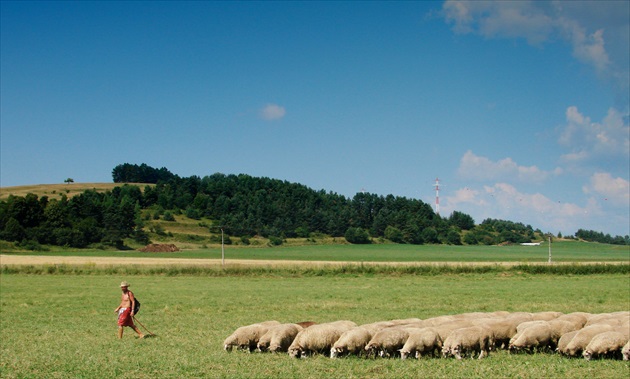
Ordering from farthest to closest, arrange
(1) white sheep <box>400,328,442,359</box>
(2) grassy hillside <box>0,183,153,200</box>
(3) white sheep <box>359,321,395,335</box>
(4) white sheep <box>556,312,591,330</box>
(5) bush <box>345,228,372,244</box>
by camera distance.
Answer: (2) grassy hillside <box>0,183,153,200</box>
(5) bush <box>345,228,372,244</box>
(4) white sheep <box>556,312,591,330</box>
(3) white sheep <box>359,321,395,335</box>
(1) white sheep <box>400,328,442,359</box>

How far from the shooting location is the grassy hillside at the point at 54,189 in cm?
15962

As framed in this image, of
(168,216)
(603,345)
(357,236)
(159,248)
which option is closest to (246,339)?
(603,345)

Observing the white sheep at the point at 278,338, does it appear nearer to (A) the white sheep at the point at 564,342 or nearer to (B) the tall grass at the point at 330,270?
(A) the white sheep at the point at 564,342

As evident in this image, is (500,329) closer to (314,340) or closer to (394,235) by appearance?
(314,340)

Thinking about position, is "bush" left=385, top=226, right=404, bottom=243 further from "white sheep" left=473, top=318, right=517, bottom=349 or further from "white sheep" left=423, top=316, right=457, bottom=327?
"white sheep" left=473, top=318, right=517, bottom=349

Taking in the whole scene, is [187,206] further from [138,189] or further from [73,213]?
[73,213]

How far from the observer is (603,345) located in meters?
16.4

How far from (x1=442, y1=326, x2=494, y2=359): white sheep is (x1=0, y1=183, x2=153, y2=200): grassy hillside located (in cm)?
15256

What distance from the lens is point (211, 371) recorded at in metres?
14.9

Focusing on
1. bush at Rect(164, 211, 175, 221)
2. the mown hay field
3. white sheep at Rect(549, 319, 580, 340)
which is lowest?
the mown hay field

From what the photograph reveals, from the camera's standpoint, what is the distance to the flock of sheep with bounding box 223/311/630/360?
1647 cm

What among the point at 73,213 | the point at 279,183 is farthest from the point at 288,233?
the point at 73,213

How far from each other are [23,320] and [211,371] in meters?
15.5

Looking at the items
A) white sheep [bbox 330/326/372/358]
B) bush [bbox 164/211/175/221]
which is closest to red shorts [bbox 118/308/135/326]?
white sheep [bbox 330/326/372/358]
